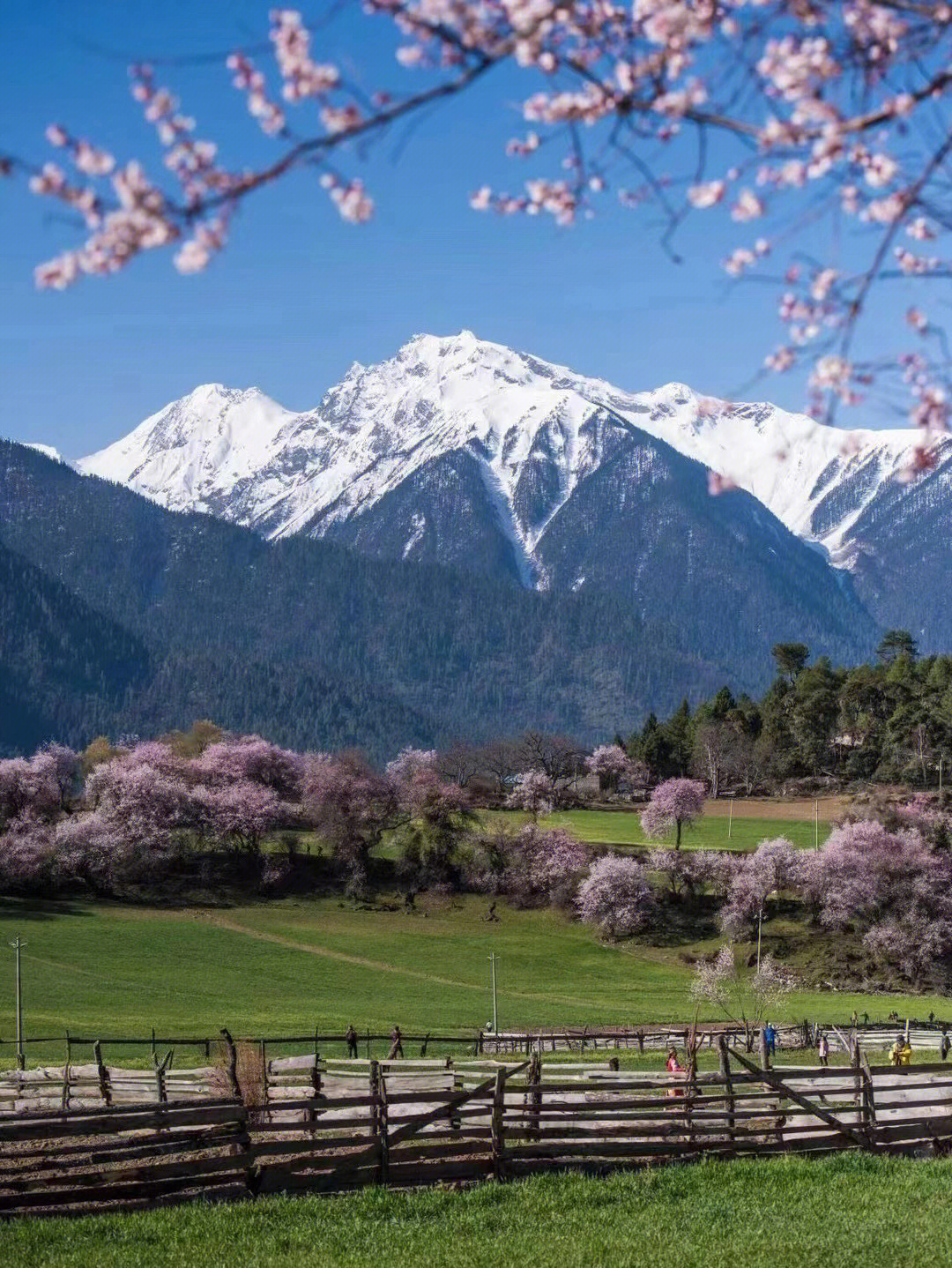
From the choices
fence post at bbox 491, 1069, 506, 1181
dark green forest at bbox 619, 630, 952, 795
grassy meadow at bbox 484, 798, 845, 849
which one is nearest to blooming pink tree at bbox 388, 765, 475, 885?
grassy meadow at bbox 484, 798, 845, 849

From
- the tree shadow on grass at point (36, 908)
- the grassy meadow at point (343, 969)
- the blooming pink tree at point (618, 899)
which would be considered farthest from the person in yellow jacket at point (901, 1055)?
the tree shadow on grass at point (36, 908)

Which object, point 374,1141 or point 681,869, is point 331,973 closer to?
point 681,869

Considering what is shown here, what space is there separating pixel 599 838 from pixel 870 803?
63.4 feet

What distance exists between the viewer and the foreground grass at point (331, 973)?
52375 mm

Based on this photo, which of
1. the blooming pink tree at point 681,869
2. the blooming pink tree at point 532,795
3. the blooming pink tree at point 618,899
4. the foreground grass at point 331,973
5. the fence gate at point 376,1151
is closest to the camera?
the fence gate at point 376,1151

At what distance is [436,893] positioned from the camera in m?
85.1

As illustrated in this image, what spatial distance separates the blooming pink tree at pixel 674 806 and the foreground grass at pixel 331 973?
17.7 m

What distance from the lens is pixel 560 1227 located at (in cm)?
1444

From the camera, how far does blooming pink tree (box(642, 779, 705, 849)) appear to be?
317 ft

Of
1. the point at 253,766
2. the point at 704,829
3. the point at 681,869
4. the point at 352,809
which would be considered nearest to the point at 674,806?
the point at 704,829

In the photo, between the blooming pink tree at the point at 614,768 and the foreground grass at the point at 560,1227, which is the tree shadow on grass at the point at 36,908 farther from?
the blooming pink tree at the point at 614,768

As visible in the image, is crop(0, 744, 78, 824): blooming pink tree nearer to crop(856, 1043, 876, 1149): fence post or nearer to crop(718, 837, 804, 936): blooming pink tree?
crop(718, 837, 804, 936): blooming pink tree

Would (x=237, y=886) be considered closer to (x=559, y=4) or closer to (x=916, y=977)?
(x=916, y=977)

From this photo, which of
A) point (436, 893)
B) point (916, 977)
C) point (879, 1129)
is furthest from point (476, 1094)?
point (436, 893)
